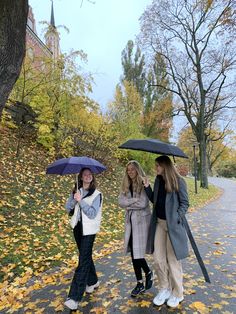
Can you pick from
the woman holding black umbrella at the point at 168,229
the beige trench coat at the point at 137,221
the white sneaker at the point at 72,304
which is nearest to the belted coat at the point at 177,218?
the woman holding black umbrella at the point at 168,229

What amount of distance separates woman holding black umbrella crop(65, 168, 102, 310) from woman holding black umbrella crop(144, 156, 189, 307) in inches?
29.1

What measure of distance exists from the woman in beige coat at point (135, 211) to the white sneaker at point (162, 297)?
38 cm

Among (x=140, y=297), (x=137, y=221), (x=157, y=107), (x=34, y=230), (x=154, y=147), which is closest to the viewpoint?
(x=154, y=147)

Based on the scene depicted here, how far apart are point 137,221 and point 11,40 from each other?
293 centimetres

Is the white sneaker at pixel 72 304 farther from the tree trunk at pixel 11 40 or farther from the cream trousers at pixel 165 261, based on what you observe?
the tree trunk at pixel 11 40

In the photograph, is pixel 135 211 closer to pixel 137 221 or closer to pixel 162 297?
pixel 137 221

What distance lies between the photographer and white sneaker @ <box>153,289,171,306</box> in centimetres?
390

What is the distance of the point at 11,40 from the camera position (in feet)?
13.0

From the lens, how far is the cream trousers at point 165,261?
392 cm

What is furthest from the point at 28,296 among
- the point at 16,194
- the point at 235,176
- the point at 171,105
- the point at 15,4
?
the point at 235,176

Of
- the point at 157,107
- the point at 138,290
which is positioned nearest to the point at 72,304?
the point at 138,290

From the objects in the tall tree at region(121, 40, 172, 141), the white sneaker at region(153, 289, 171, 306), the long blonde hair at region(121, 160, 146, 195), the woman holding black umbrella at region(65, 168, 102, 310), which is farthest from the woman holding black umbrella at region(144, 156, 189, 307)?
the tall tree at region(121, 40, 172, 141)

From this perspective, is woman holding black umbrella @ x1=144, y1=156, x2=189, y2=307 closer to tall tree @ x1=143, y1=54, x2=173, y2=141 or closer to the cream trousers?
the cream trousers

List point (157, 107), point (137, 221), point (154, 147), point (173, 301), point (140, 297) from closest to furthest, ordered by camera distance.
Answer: point (154, 147) < point (173, 301) < point (137, 221) < point (140, 297) < point (157, 107)
